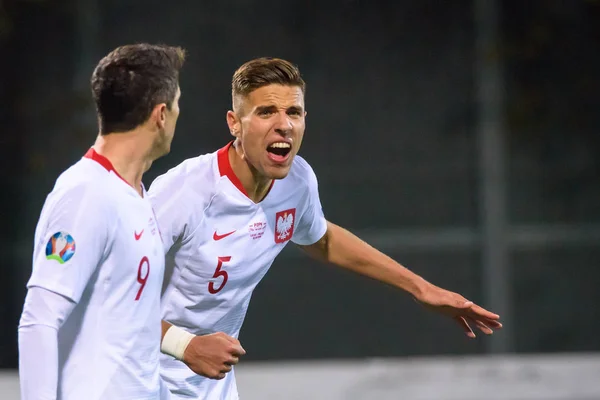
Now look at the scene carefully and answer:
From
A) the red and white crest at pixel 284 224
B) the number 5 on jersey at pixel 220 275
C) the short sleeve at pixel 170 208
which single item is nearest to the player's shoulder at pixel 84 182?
the short sleeve at pixel 170 208

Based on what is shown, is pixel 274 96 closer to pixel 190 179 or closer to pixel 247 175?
pixel 247 175

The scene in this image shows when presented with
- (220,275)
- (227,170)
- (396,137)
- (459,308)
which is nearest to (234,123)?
(227,170)

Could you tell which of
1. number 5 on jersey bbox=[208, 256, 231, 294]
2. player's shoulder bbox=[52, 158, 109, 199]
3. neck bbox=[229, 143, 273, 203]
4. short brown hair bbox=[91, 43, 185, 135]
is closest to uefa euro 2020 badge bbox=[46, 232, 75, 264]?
player's shoulder bbox=[52, 158, 109, 199]

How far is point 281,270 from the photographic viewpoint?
7.84 m

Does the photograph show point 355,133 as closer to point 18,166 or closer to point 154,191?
point 18,166

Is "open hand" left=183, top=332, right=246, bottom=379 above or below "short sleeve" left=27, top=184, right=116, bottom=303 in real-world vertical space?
below

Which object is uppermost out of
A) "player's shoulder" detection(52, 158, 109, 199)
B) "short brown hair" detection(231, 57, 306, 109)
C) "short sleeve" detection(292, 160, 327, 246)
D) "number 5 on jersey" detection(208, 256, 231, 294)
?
"short brown hair" detection(231, 57, 306, 109)

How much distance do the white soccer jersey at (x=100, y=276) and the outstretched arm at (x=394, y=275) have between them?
1.34m

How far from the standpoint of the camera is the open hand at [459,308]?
3.44m

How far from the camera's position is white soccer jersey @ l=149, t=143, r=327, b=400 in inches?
119

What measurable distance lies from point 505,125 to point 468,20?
886mm

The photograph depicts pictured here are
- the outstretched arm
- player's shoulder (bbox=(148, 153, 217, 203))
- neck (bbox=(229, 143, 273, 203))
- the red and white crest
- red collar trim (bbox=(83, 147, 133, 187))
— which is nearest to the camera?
red collar trim (bbox=(83, 147, 133, 187))

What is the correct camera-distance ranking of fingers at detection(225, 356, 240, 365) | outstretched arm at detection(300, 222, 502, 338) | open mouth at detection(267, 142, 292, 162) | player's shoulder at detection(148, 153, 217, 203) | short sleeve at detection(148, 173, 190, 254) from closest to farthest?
fingers at detection(225, 356, 240, 365) → short sleeve at detection(148, 173, 190, 254) → player's shoulder at detection(148, 153, 217, 203) → open mouth at detection(267, 142, 292, 162) → outstretched arm at detection(300, 222, 502, 338)

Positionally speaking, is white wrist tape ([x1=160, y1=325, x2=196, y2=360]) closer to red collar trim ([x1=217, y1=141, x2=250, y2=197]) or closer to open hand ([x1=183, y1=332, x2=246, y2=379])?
open hand ([x1=183, y1=332, x2=246, y2=379])
